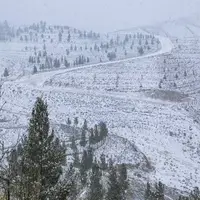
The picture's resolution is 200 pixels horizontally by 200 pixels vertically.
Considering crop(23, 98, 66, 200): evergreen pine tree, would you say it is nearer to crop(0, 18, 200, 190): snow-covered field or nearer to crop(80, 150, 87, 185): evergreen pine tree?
crop(80, 150, 87, 185): evergreen pine tree

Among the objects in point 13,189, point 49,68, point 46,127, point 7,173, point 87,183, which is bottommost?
point 49,68

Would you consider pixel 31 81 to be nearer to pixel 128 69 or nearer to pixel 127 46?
pixel 128 69

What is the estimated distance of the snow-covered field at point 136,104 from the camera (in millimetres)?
62562

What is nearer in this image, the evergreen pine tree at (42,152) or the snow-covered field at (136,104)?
the evergreen pine tree at (42,152)

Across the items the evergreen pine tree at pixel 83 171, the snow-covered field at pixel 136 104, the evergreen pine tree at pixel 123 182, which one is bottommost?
the snow-covered field at pixel 136 104

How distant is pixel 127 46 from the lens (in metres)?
184

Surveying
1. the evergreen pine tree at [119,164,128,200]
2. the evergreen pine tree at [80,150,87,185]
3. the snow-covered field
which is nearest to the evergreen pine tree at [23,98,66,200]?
the evergreen pine tree at [119,164,128,200]

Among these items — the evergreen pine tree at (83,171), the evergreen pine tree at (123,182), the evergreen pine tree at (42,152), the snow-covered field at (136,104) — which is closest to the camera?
the evergreen pine tree at (42,152)

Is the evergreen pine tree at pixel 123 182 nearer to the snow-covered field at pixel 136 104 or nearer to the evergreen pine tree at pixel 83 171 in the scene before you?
the evergreen pine tree at pixel 83 171

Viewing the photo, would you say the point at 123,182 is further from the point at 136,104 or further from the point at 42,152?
the point at 136,104

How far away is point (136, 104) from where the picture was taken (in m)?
93.6

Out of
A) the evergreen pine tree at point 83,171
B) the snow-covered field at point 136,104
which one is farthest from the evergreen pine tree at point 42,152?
the snow-covered field at point 136,104

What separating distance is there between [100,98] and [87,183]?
57423 millimetres

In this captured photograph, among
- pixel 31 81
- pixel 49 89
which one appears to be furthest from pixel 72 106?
pixel 31 81
